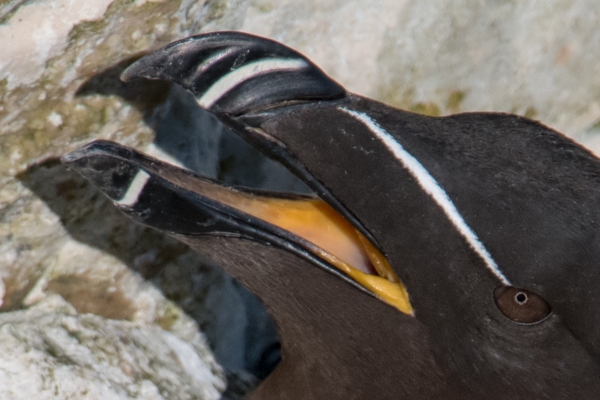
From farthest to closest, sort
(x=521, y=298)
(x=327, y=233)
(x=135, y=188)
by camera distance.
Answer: (x=327, y=233) < (x=135, y=188) < (x=521, y=298)

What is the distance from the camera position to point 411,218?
2.42 metres

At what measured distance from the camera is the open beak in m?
2.47

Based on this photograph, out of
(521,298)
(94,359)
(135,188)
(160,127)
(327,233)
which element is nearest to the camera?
(521,298)

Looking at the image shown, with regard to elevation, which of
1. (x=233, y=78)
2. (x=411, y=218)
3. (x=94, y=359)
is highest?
(x=233, y=78)

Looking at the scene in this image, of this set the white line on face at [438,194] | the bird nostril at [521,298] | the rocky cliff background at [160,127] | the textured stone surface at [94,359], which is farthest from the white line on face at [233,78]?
the textured stone surface at [94,359]

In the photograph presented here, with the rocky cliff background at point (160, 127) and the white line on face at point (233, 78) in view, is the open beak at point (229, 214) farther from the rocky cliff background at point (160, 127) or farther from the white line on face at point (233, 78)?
the rocky cliff background at point (160, 127)

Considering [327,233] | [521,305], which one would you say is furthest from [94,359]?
[521,305]

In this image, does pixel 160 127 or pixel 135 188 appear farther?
pixel 160 127

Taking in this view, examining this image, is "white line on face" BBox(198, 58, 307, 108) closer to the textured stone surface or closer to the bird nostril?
the bird nostril

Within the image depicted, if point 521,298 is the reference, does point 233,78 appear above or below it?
above

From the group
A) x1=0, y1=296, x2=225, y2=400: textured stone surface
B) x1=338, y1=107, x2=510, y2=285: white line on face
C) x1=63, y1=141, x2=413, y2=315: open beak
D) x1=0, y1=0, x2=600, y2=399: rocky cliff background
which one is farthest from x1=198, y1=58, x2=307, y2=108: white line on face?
x1=0, y1=296, x2=225, y2=400: textured stone surface

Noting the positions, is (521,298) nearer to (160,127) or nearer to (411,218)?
(411,218)

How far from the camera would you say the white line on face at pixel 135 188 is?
8.08 ft

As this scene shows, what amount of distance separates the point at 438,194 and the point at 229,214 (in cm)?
58
